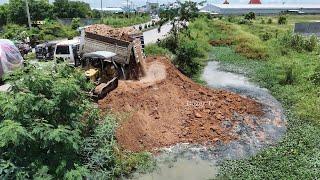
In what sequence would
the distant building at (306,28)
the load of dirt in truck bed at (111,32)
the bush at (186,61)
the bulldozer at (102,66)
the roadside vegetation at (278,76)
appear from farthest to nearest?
the distant building at (306,28) → the bush at (186,61) → the load of dirt in truck bed at (111,32) → the bulldozer at (102,66) → the roadside vegetation at (278,76)

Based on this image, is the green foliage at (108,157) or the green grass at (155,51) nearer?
the green foliage at (108,157)

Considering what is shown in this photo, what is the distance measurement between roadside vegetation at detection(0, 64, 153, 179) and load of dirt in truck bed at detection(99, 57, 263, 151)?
162 cm

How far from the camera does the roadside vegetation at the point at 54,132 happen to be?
331 inches

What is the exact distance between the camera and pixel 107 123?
450 inches

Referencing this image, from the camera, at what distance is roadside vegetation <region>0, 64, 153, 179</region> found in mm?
8398

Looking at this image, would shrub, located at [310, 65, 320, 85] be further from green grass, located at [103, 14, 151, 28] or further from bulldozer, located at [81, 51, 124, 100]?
green grass, located at [103, 14, 151, 28]

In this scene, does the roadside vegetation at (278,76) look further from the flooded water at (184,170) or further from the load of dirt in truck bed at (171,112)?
the load of dirt in truck bed at (171,112)

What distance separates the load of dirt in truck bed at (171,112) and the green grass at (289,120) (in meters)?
1.74

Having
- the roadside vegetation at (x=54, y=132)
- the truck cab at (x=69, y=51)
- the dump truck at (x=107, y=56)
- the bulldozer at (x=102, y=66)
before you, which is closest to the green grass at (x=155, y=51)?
the dump truck at (x=107, y=56)

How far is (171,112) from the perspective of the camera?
50.1ft

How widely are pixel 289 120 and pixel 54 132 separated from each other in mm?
10643

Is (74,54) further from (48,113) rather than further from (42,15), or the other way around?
(42,15)

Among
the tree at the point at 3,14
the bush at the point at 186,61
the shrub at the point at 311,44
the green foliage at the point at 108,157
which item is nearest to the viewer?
the green foliage at the point at 108,157

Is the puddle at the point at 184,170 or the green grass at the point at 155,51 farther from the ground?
the green grass at the point at 155,51
